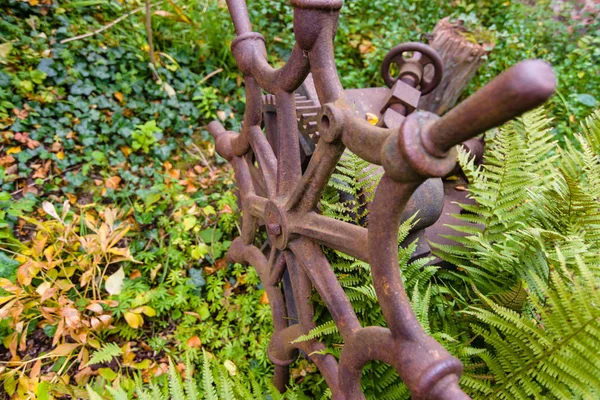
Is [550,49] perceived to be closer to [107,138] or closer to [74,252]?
[107,138]

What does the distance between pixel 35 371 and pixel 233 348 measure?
94cm

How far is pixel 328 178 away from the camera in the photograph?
1023 millimetres

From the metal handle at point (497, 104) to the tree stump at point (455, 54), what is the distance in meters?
2.51

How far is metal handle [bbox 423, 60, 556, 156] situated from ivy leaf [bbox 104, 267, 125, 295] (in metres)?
2.03

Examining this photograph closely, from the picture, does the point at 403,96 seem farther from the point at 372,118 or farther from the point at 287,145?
the point at 287,145

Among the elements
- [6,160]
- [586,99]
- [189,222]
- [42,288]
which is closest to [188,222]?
[189,222]

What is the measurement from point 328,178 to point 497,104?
55 centimetres

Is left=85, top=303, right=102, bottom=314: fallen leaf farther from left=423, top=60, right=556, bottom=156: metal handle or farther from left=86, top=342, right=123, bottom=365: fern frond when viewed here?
left=423, top=60, right=556, bottom=156: metal handle

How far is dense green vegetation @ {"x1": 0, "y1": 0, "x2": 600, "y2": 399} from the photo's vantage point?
46.8 inches

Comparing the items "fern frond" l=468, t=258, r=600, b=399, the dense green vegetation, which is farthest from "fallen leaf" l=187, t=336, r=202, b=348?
"fern frond" l=468, t=258, r=600, b=399

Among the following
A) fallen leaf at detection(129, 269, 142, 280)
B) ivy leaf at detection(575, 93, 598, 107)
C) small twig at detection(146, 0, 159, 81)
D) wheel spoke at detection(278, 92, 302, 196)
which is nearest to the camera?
wheel spoke at detection(278, 92, 302, 196)

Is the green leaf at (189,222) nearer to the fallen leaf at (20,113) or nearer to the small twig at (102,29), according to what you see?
the fallen leaf at (20,113)

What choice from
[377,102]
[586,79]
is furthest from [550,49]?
[377,102]

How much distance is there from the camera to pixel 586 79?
355 centimetres
